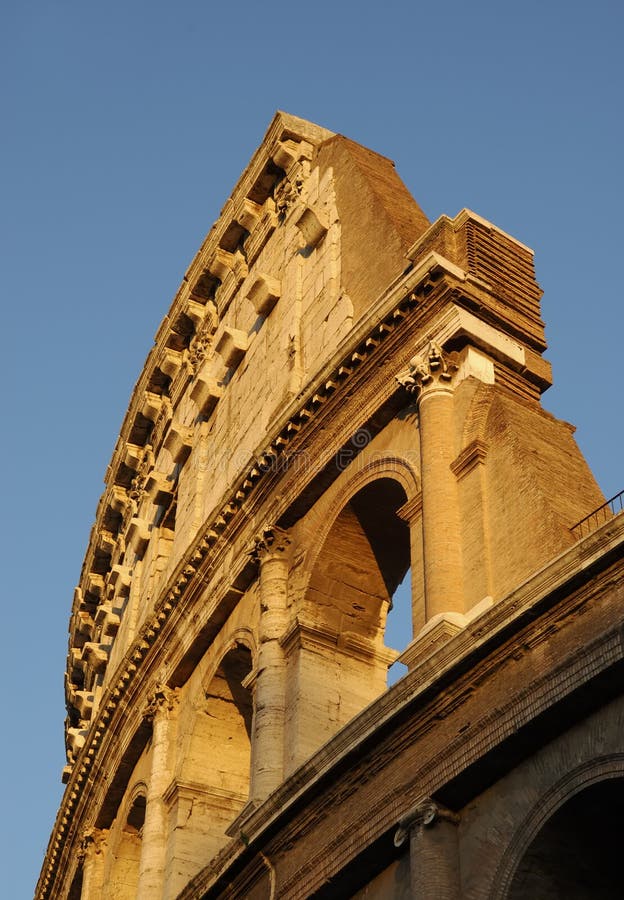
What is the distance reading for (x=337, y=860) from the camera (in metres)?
14.7

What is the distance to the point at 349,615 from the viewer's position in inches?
749

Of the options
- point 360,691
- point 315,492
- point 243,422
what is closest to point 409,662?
point 360,691

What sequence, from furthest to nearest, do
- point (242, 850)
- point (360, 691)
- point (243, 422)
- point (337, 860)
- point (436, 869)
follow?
point (243, 422) < point (360, 691) < point (242, 850) < point (337, 860) < point (436, 869)

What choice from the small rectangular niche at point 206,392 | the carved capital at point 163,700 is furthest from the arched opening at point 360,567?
the small rectangular niche at point 206,392

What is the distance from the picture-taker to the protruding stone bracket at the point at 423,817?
44.1 ft

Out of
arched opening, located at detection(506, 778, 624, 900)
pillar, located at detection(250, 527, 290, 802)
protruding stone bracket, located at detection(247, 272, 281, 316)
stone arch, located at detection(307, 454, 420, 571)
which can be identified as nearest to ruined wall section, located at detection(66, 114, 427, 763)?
protruding stone bracket, located at detection(247, 272, 281, 316)

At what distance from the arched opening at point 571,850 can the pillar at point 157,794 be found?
879 centimetres

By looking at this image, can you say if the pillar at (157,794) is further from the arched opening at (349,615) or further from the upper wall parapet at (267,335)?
the arched opening at (349,615)

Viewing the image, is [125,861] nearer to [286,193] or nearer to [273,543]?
[273,543]

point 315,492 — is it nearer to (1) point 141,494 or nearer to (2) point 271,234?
(2) point 271,234

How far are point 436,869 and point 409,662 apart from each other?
8.10ft

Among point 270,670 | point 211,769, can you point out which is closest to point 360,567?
point 270,670

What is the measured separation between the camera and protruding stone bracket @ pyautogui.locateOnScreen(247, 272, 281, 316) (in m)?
24.2

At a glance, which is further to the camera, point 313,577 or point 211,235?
point 211,235
